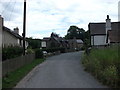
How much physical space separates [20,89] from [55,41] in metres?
90.5

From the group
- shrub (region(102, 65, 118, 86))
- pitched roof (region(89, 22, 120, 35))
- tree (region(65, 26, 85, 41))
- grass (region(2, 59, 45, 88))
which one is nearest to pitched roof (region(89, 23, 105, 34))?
pitched roof (region(89, 22, 120, 35))

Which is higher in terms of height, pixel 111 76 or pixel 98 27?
pixel 98 27

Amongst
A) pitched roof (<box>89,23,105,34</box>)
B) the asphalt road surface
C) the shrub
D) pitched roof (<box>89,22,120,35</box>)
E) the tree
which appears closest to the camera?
the shrub

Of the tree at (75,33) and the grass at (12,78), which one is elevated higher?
the tree at (75,33)

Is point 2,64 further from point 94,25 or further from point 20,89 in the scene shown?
point 94,25

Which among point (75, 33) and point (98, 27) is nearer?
point (98, 27)

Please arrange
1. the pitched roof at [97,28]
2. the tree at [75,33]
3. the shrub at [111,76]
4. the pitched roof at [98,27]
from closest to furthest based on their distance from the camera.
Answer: the shrub at [111,76]
the pitched roof at [98,27]
the pitched roof at [97,28]
the tree at [75,33]

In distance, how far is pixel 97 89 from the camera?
40.1ft

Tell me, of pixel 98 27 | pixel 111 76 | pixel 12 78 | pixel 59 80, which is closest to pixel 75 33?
pixel 98 27

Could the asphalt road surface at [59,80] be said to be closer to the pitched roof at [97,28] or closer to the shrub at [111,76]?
the shrub at [111,76]

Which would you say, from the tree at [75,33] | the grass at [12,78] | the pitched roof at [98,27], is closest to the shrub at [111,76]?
the grass at [12,78]

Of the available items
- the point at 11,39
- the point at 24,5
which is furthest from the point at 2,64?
the point at 11,39

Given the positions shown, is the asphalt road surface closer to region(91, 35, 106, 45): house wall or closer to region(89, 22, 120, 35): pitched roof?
region(91, 35, 106, 45): house wall

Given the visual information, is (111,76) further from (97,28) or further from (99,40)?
(97,28)
